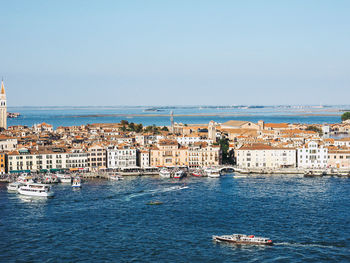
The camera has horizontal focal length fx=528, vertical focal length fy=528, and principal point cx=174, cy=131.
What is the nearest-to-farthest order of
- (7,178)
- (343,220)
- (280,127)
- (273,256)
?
(273,256) → (343,220) → (7,178) → (280,127)

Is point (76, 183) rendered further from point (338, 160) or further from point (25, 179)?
point (338, 160)

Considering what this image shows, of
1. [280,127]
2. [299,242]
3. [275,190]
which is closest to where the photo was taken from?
[299,242]

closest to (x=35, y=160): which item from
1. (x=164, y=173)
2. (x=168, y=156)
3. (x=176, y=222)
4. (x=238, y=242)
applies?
(x=164, y=173)

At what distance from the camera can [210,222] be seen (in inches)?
1249

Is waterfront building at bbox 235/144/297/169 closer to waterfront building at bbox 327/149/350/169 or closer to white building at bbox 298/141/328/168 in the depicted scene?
white building at bbox 298/141/328/168

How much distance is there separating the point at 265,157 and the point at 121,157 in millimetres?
15184

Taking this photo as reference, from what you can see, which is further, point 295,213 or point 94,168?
point 94,168

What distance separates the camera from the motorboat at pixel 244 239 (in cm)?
2712

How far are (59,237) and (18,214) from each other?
6.68 metres

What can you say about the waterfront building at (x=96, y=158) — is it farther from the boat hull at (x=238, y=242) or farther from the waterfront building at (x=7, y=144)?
the boat hull at (x=238, y=242)

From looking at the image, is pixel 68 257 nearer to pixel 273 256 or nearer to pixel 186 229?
pixel 186 229

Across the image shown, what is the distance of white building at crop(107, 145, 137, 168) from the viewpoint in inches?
2174

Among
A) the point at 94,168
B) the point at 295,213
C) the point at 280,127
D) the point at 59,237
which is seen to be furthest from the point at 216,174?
the point at 280,127

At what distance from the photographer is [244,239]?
2750 cm
